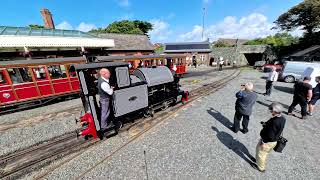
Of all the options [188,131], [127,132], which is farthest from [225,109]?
[127,132]

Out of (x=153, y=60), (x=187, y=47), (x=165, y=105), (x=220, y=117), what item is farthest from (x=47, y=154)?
(x=187, y=47)

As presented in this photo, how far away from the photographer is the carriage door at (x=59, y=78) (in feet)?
32.4

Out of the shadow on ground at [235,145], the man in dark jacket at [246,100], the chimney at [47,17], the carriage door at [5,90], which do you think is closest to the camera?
the shadow on ground at [235,145]

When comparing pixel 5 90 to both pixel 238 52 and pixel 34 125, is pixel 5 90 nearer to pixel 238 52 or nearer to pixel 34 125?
pixel 34 125

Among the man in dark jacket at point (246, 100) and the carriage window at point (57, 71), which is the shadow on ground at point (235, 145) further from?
the carriage window at point (57, 71)

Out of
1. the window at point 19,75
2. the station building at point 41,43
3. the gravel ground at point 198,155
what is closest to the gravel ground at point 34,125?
the window at point 19,75

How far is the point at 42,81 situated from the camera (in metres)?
9.50

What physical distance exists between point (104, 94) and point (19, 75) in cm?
760

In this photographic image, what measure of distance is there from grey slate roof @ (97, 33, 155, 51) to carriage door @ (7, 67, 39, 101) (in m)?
15.7

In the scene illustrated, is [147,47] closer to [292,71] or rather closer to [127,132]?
[292,71]

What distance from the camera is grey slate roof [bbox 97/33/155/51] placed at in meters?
24.6

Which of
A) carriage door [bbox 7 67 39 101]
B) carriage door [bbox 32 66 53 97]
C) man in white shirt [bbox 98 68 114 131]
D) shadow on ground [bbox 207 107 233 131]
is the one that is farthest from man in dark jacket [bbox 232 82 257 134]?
carriage door [bbox 7 67 39 101]

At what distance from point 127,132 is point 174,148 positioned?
6.75 ft

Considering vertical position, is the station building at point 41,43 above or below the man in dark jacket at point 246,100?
above
